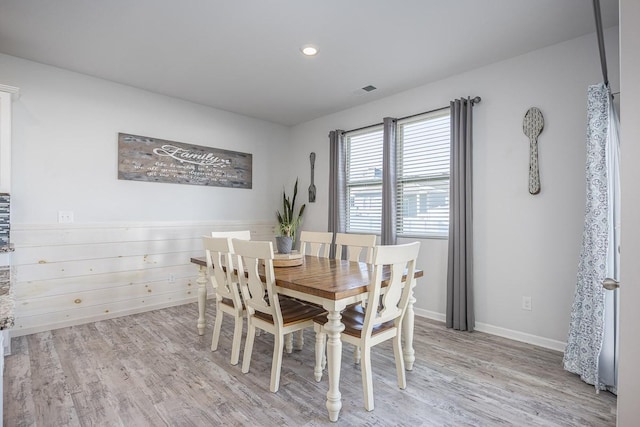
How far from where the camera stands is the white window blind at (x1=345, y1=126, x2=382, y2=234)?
13.6ft

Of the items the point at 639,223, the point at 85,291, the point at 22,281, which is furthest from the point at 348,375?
the point at 22,281

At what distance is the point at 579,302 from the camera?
231cm

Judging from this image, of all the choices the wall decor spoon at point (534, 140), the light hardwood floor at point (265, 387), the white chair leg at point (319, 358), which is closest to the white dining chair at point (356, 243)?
the light hardwood floor at point (265, 387)

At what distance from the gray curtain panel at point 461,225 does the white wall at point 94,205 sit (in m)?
2.90

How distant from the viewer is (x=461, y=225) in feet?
10.5

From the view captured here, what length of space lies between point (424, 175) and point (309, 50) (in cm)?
176

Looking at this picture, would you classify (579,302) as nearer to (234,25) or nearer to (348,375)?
(348,375)

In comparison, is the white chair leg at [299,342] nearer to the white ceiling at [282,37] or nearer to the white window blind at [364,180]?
the white window blind at [364,180]

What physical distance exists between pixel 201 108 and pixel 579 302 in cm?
436

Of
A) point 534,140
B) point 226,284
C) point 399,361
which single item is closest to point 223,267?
point 226,284

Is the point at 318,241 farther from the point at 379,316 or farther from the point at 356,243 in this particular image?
the point at 379,316

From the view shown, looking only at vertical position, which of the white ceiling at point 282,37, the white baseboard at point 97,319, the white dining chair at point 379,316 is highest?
the white ceiling at point 282,37

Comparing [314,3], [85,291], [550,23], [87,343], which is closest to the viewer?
[314,3]

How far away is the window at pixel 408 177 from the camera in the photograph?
11.6 feet
